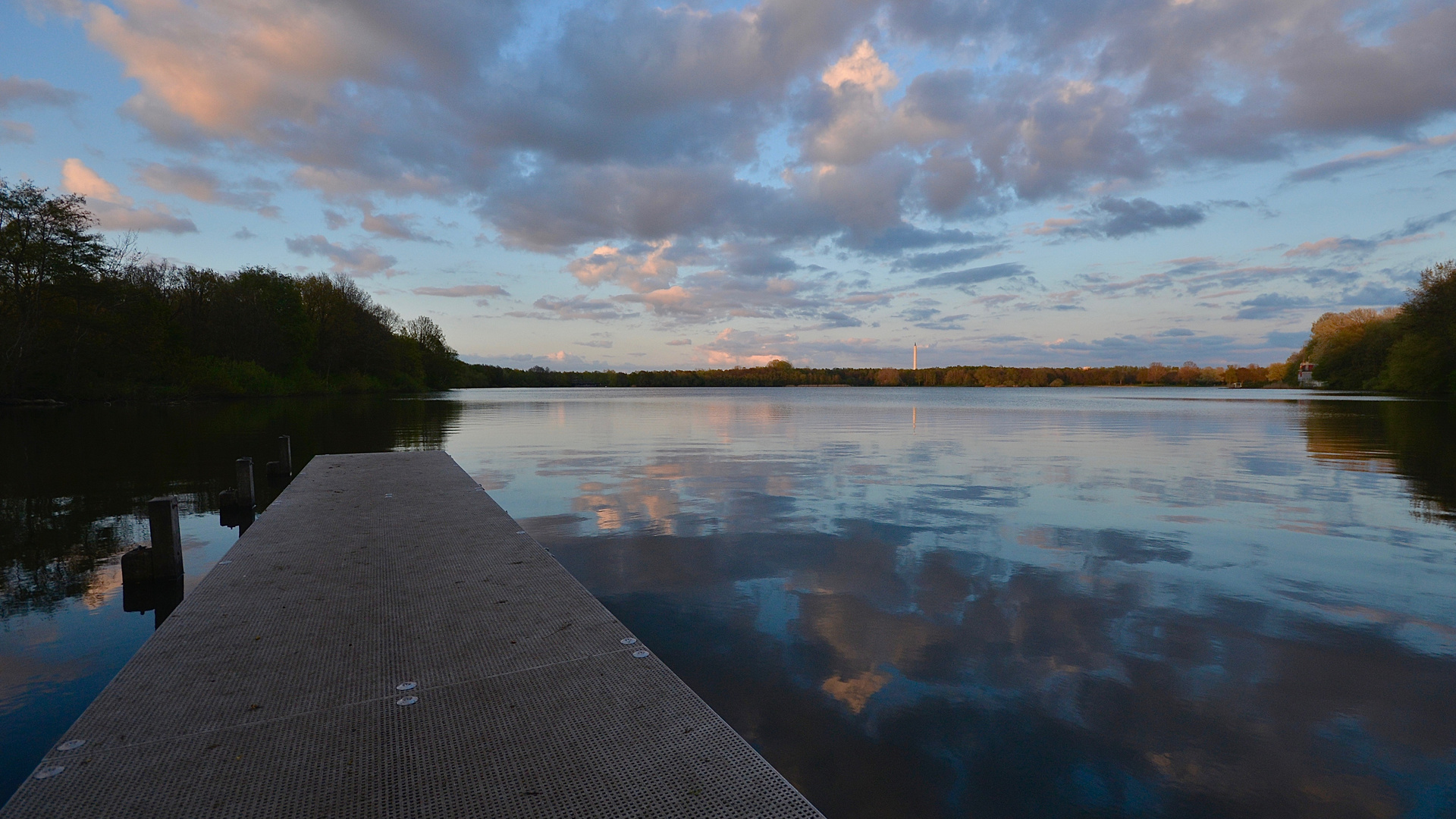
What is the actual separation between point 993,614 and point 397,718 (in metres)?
4.69

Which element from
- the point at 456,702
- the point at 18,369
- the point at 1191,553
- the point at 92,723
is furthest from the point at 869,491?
the point at 18,369

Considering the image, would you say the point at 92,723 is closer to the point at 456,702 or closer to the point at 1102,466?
the point at 456,702

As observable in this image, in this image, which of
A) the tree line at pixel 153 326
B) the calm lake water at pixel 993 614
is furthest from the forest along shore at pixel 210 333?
the calm lake water at pixel 993 614

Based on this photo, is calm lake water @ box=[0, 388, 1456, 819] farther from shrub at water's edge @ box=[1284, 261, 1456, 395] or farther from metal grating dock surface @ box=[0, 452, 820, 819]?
shrub at water's edge @ box=[1284, 261, 1456, 395]

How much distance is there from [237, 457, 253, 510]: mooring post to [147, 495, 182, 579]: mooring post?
4.34m

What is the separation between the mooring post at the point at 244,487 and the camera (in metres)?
11.2

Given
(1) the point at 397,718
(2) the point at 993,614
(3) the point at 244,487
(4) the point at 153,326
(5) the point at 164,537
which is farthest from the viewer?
(4) the point at 153,326

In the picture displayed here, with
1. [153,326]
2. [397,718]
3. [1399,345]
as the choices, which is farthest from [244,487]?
[1399,345]

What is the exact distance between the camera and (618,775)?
2.84m

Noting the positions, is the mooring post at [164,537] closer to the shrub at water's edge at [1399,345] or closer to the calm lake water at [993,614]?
the calm lake water at [993,614]

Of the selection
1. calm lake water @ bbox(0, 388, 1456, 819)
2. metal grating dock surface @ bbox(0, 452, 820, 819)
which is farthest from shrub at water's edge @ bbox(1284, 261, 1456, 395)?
metal grating dock surface @ bbox(0, 452, 820, 819)

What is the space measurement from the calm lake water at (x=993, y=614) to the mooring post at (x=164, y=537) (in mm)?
445

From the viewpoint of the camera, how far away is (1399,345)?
68938 millimetres

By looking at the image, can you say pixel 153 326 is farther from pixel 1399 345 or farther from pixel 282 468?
pixel 1399 345
